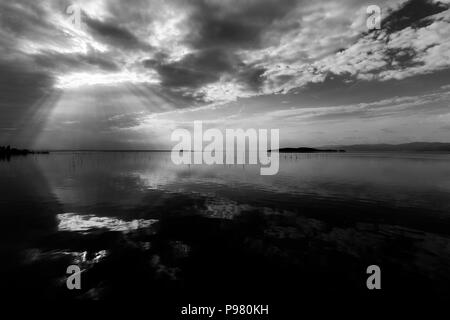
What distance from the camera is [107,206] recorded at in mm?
24578

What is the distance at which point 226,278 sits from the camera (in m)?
11.1

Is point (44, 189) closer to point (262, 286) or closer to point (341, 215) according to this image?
point (262, 286)

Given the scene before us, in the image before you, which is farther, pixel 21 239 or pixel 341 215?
pixel 341 215

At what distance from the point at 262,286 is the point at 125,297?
606 cm

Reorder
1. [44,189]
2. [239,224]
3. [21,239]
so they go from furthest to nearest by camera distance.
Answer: [44,189], [239,224], [21,239]

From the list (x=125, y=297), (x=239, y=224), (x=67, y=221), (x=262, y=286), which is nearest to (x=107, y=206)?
(x=67, y=221)
